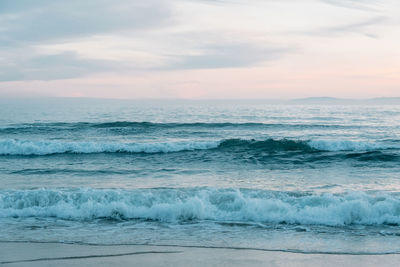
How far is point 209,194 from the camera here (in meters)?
9.73

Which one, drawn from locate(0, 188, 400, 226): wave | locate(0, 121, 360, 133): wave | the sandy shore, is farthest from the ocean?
locate(0, 121, 360, 133): wave

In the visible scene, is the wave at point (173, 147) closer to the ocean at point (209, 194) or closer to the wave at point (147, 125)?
the ocean at point (209, 194)

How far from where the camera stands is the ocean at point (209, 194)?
7309 millimetres

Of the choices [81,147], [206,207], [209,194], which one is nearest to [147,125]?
[81,147]

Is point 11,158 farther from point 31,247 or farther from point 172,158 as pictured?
point 31,247

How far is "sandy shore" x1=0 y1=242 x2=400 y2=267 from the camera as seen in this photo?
19.1ft

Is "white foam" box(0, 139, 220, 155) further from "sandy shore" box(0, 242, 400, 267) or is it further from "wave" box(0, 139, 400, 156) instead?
"sandy shore" box(0, 242, 400, 267)

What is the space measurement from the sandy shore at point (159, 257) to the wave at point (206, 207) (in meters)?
2.05

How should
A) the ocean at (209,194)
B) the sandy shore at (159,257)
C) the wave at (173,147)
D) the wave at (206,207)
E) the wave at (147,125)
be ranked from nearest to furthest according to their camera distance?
the sandy shore at (159,257)
the ocean at (209,194)
the wave at (206,207)
the wave at (173,147)
the wave at (147,125)

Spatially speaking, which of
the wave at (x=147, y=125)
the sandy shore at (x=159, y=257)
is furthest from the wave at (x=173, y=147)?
the sandy shore at (x=159, y=257)

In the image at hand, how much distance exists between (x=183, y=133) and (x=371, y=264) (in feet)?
69.4

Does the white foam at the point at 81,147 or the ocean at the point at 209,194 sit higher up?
the white foam at the point at 81,147

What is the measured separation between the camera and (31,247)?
654 cm

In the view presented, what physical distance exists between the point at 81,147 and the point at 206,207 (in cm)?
1273
